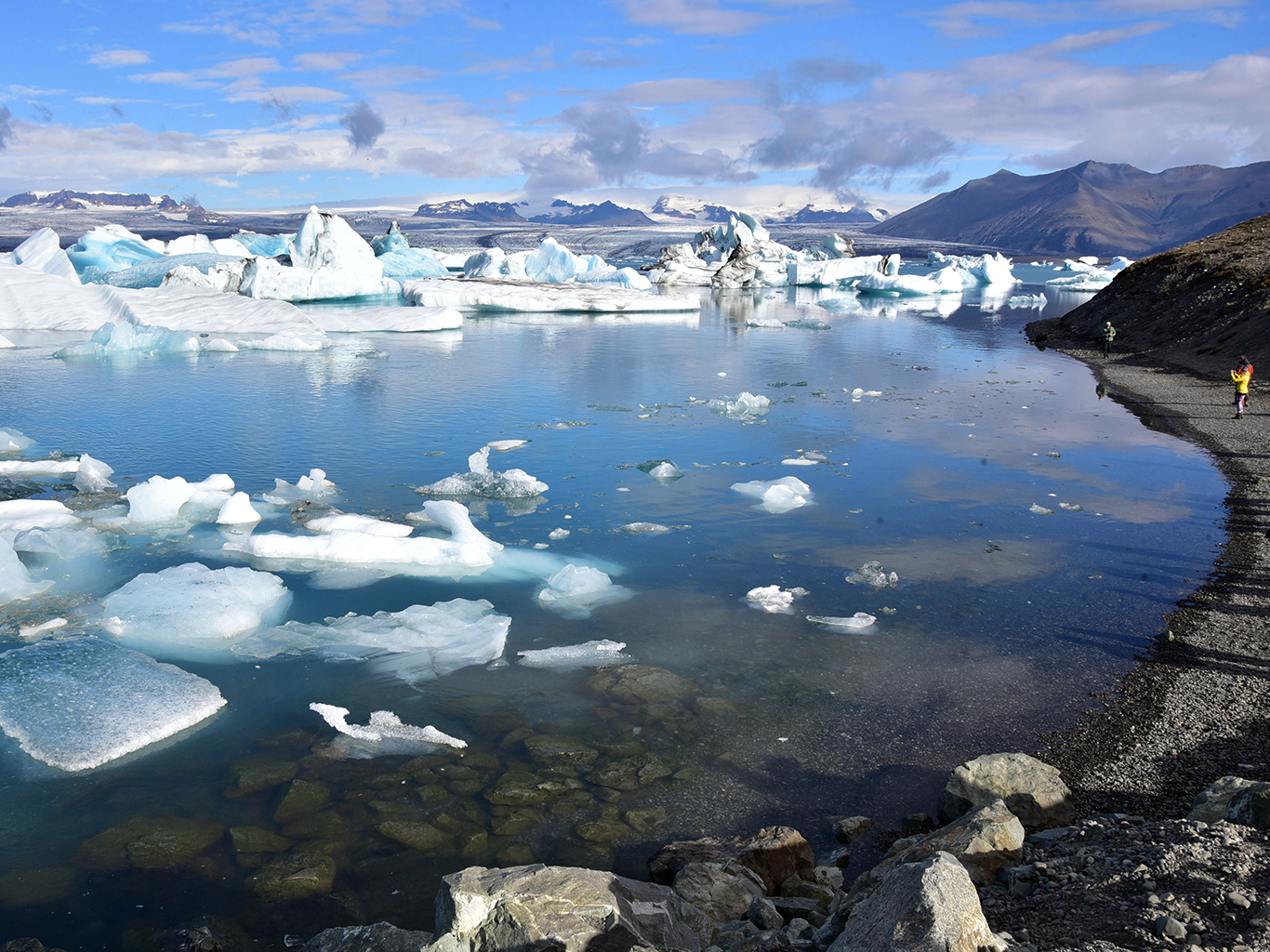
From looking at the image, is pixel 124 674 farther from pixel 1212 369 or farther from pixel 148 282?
pixel 148 282

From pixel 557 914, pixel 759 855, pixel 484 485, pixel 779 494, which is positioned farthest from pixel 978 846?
pixel 484 485

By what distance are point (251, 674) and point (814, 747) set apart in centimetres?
377

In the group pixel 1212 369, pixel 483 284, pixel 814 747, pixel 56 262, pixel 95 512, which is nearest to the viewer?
pixel 814 747

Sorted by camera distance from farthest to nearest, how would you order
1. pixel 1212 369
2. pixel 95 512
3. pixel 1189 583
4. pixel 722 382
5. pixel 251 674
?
pixel 1212 369 → pixel 722 382 → pixel 95 512 → pixel 1189 583 → pixel 251 674

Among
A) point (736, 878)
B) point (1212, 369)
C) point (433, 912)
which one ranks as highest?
point (1212, 369)

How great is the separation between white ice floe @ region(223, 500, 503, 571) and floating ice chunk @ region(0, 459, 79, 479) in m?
3.91

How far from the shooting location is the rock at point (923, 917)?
2549mm

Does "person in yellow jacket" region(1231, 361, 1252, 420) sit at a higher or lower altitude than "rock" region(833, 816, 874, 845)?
higher

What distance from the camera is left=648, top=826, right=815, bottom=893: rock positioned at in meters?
3.83

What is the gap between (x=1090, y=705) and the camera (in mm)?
5340

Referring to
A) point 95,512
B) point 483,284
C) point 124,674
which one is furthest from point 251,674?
point 483,284

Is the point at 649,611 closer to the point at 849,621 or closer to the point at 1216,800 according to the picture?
the point at 849,621

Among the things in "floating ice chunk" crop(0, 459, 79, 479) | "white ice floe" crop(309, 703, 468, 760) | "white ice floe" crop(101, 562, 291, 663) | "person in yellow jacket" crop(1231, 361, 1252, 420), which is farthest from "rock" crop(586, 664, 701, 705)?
"person in yellow jacket" crop(1231, 361, 1252, 420)

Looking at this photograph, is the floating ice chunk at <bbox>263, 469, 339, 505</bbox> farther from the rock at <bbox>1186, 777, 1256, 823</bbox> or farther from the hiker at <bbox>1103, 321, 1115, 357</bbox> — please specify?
the hiker at <bbox>1103, 321, 1115, 357</bbox>
